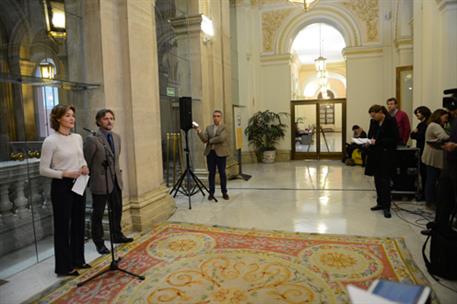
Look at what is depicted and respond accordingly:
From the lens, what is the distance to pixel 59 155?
10.9 ft

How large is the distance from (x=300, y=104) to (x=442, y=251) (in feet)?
31.6

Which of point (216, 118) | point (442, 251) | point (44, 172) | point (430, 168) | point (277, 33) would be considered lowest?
point (442, 251)

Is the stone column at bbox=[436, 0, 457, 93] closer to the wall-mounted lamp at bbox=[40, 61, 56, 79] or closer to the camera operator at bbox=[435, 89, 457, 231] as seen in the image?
the camera operator at bbox=[435, 89, 457, 231]

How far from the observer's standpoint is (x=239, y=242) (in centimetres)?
430

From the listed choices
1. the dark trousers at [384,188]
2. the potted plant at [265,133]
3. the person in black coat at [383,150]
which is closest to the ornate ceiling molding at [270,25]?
the potted plant at [265,133]

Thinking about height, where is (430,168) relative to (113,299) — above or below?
above

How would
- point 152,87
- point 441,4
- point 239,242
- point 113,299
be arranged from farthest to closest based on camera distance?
point 441,4 < point 152,87 < point 239,242 < point 113,299

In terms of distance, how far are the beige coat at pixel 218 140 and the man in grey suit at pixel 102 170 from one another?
2480mm

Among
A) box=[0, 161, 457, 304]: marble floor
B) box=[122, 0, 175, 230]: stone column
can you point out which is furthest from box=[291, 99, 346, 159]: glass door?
box=[122, 0, 175, 230]: stone column

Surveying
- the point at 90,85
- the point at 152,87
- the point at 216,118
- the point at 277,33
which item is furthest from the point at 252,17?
the point at 90,85

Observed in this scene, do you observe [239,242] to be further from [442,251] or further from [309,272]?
[442,251]

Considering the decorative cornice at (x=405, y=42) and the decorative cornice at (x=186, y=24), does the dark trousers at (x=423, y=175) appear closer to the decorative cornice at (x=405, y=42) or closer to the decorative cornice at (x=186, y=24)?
the decorative cornice at (x=186, y=24)

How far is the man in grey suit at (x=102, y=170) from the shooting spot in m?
3.81

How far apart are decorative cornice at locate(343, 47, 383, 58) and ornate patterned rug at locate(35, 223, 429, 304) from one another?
338 inches
